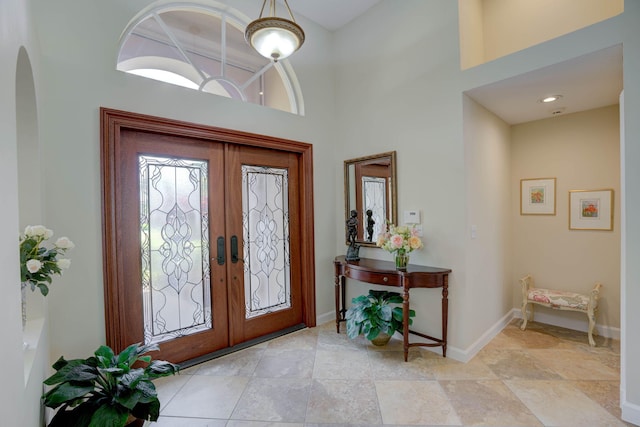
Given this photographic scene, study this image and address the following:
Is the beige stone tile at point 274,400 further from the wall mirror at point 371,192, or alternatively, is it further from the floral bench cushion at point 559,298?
the floral bench cushion at point 559,298

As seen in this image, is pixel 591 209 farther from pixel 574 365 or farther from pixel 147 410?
pixel 147 410

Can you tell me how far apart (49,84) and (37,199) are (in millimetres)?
834

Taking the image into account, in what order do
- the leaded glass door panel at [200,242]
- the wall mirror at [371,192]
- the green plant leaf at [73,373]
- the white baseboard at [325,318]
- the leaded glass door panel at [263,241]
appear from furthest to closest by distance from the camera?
the white baseboard at [325,318] < the wall mirror at [371,192] < the leaded glass door panel at [263,241] < the leaded glass door panel at [200,242] < the green plant leaf at [73,373]

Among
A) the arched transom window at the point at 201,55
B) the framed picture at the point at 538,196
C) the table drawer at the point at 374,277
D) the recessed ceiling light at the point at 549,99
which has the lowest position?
the table drawer at the point at 374,277

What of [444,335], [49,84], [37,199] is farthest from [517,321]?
[49,84]

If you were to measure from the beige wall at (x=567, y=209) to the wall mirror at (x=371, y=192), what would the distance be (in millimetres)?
1731

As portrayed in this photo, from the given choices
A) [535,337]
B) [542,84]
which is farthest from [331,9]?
[535,337]

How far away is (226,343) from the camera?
117 inches

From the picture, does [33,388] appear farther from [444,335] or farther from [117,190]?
[444,335]

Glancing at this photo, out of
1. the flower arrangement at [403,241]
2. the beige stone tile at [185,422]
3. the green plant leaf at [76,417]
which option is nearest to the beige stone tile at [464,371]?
the flower arrangement at [403,241]

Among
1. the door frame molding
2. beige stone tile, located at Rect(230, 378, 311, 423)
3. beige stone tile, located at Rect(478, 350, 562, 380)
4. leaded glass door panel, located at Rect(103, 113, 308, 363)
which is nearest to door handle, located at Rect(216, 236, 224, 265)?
leaded glass door panel, located at Rect(103, 113, 308, 363)

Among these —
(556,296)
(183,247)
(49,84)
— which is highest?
(49,84)

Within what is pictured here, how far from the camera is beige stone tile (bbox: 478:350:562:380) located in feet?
8.01

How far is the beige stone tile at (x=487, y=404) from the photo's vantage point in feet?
6.33
